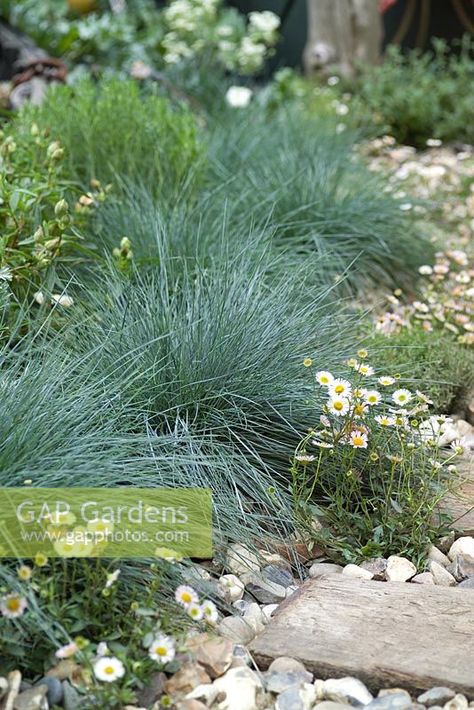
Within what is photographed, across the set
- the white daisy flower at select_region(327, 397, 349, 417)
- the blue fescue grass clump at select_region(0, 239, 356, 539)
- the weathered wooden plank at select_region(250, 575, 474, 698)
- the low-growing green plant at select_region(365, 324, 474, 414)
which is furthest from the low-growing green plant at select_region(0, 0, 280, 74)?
the weathered wooden plank at select_region(250, 575, 474, 698)

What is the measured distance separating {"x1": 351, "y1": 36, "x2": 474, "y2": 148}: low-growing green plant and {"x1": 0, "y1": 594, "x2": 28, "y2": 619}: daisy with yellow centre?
506 centimetres

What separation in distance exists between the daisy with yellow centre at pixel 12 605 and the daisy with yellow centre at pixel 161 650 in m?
0.25

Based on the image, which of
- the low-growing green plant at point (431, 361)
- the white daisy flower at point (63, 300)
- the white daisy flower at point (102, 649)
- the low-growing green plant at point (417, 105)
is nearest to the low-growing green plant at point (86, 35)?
the low-growing green plant at point (417, 105)

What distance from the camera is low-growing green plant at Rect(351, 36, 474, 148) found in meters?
6.29

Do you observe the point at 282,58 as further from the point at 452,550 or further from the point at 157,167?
the point at 452,550

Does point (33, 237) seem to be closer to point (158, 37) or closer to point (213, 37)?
point (213, 37)

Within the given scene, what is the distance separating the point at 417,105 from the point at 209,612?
521 cm

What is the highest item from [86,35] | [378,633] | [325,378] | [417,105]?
[325,378]

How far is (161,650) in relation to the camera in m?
1.70

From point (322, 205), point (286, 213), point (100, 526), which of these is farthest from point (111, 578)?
point (322, 205)

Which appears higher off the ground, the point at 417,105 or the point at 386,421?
the point at 386,421

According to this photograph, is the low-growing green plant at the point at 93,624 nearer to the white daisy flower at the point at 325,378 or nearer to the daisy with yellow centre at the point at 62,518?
the daisy with yellow centre at the point at 62,518

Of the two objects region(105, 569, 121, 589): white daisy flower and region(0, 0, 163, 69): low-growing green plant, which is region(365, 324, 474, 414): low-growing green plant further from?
region(0, 0, 163, 69): low-growing green plant

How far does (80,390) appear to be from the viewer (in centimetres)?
218
